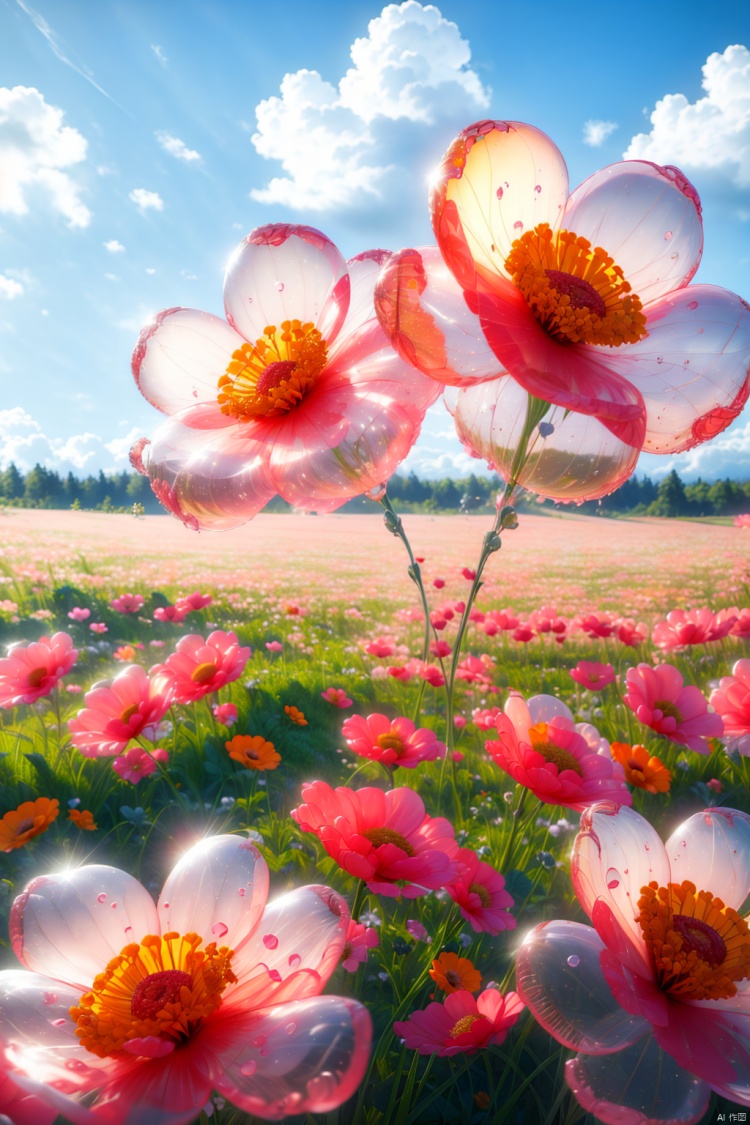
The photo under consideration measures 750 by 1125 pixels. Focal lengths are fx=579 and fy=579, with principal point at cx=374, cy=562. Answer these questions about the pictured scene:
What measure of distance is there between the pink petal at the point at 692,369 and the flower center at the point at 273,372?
0.96ft

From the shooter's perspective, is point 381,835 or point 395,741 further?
point 395,741

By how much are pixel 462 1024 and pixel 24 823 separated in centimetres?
109

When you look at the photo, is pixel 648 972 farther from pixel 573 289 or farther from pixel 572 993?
pixel 573 289

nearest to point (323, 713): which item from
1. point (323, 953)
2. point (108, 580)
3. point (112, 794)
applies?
point (112, 794)

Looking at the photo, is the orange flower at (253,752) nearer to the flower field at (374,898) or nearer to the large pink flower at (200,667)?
the flower field at (374,898)

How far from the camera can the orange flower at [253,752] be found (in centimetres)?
149

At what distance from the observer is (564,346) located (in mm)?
522

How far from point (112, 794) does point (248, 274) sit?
167cm

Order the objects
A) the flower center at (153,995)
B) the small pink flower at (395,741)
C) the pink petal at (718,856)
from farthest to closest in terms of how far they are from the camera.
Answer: the small pink flower at (395,741) → the pink petal at (718,856) → the flower center at (153,995)

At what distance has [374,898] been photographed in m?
1.33

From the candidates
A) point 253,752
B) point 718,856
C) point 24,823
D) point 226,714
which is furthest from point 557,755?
point 226,714

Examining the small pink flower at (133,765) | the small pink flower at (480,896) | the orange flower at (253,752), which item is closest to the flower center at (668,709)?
the small pink flower at (480,896)

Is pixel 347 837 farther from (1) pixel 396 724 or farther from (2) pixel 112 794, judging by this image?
(2) pixel 112 794

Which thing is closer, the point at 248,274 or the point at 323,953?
the point at 323,953
